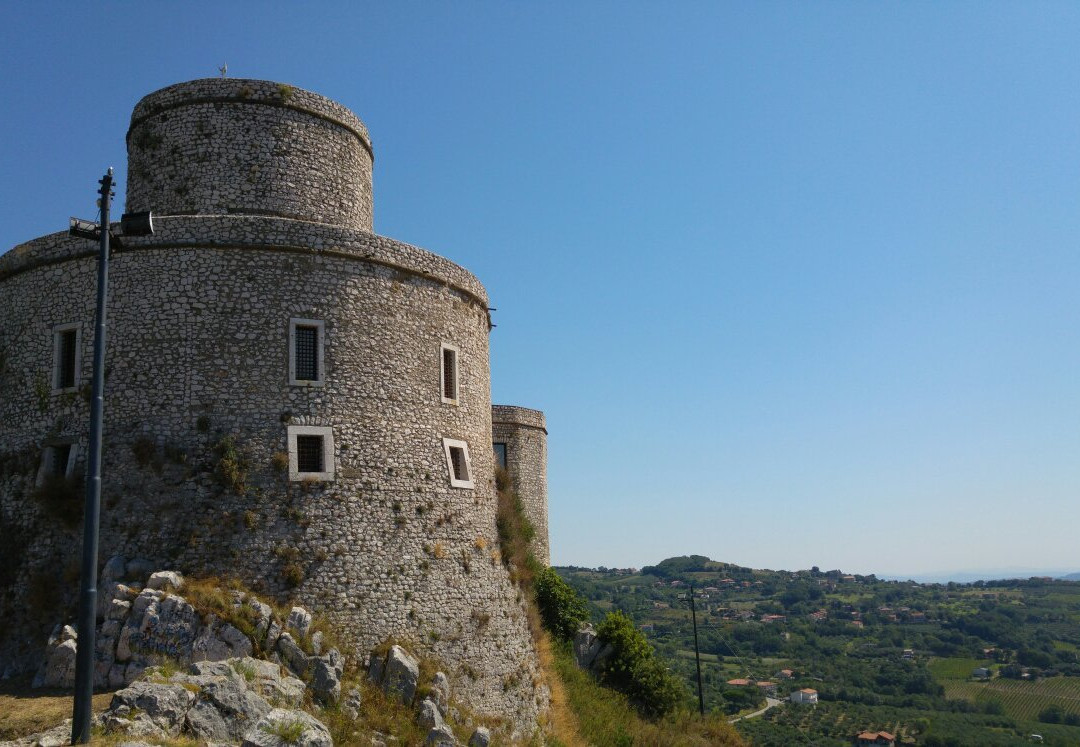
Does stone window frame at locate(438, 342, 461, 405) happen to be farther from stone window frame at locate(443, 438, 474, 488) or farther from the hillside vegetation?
the hillside vegetation

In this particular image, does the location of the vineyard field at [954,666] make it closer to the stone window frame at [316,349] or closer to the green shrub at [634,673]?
the green shrub at [634,673]

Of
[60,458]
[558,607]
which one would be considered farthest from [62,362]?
[558,607]

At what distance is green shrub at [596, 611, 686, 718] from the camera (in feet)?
96.4

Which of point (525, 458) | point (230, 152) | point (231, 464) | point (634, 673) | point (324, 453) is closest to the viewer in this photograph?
point (231, 464)

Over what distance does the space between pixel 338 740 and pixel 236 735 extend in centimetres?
282

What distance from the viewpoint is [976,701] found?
90.4 m

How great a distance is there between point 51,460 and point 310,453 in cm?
600

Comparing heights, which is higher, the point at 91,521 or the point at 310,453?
the point at 310,453

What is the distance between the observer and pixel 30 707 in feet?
44.3

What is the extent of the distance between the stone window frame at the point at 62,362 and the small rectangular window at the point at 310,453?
212 inches

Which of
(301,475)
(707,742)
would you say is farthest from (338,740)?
(707,742)

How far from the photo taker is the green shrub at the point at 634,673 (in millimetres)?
29375

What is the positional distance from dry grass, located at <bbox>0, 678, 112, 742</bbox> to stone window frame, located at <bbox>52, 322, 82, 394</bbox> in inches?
258

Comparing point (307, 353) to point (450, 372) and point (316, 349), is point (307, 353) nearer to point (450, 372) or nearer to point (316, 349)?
point (316, 349)
